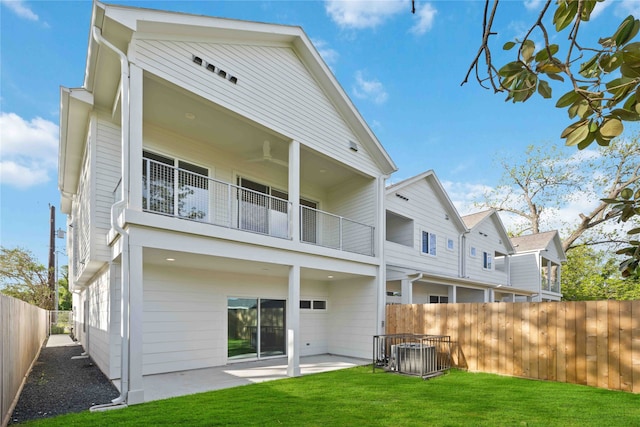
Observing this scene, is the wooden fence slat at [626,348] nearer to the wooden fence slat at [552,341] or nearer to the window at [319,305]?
the wooden fence slat at [552,341]

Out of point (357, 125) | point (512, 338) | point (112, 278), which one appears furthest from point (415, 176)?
point (112, 278)

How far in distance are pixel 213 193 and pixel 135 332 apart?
442 centimetres

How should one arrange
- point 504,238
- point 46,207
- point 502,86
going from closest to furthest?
point 502,86 < point 504,238 < point 46,207

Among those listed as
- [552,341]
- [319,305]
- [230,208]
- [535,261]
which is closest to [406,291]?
[319,305]

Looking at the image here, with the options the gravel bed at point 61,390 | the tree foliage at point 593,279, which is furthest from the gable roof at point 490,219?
the gravel bed at point 61,390

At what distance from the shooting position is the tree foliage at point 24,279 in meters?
24.7

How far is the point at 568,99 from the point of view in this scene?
144 centimetres

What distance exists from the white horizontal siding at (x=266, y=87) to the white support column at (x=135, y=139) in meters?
0.38

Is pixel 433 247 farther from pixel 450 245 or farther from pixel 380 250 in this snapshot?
pixel 380 250

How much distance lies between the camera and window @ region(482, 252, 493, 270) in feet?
62.3

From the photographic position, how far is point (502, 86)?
1.69 m

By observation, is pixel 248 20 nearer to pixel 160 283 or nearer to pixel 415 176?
pixel 160 283

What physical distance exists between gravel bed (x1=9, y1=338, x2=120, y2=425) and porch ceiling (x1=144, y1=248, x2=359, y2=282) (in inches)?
103

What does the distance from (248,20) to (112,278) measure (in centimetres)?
649
